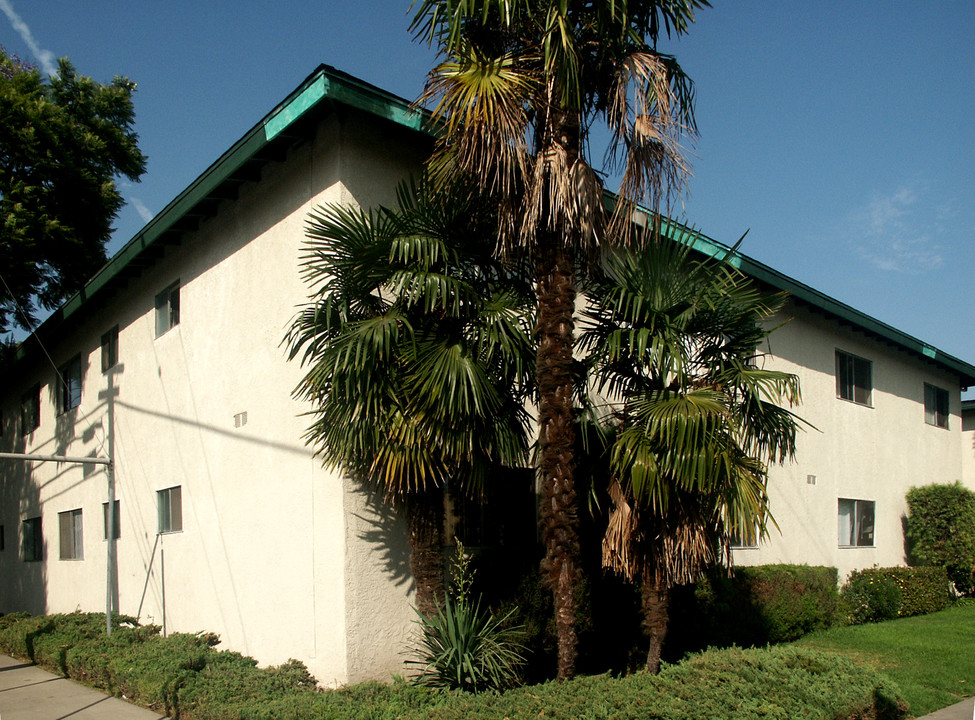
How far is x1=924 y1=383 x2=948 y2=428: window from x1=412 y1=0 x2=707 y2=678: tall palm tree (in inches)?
648

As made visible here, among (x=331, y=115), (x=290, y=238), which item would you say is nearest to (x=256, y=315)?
(x=290, y=238)

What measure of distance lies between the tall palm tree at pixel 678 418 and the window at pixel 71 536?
12543 millimetres

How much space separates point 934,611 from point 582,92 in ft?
48.6

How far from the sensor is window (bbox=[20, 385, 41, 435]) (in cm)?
2039

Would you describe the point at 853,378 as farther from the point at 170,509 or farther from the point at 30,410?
the point at 30,410

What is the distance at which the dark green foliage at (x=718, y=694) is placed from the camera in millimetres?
6609

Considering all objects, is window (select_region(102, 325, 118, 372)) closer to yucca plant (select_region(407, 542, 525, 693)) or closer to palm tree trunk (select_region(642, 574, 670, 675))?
yucca plant (select_region(407, 542, 525, 693))

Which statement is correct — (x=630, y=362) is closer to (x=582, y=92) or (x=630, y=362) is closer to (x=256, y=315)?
(x=582, y=92)

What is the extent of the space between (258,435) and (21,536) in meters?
13.4

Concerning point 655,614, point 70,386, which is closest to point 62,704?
point 655,614

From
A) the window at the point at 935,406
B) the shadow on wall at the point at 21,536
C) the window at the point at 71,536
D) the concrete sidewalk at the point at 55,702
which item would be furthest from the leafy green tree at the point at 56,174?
the window at the point at 935,406

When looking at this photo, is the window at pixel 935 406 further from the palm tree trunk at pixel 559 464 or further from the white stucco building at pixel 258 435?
the palm tree trunk at pixel 559 464

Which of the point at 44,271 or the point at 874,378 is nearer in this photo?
the point at 874,378

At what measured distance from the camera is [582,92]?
831 cm
